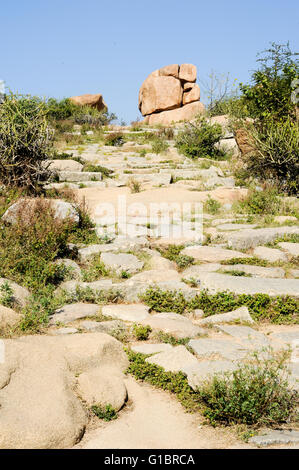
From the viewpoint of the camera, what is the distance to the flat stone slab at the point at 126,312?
15.4 feet

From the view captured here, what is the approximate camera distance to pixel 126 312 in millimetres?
4777

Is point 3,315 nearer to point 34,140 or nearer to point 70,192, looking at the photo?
point 70,192

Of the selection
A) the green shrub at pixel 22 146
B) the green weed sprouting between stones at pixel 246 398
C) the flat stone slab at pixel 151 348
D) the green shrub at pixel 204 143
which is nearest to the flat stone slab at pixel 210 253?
the flat stone slab at pixel 151 348

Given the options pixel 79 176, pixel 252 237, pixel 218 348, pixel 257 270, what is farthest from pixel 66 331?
pixel 79 176

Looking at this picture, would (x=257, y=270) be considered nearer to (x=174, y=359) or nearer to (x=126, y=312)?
(x=126, y=312)

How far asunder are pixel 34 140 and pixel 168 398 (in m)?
8.28

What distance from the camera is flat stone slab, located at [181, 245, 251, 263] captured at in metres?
6.60

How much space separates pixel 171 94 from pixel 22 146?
22.4 meters

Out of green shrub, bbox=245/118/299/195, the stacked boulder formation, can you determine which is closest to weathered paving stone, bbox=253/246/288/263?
green shrub, bbox=245/118/299/195

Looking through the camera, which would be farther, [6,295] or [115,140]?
[115,140]

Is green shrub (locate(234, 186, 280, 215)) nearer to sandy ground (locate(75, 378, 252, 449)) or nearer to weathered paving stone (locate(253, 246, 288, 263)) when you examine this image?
weathered paving stone (locate(253, 246, 288, 263))

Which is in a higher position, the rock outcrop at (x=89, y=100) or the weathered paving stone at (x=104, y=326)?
the rock outcrop at (x=89, y=100)

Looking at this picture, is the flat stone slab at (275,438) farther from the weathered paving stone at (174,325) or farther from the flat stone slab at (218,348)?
the weathered paving stone at (174,325)

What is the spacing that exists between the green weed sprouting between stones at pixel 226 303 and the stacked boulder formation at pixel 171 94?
86.1 ft
